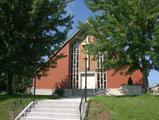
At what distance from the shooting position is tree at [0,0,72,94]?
26.5 m

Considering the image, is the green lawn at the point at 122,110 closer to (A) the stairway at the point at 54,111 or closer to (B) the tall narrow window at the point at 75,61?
(A) the stairway at the point at 54,111

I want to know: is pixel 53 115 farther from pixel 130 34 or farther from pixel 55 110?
pixel 130 34

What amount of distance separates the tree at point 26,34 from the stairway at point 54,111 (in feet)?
16.5

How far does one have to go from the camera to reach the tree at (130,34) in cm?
2672

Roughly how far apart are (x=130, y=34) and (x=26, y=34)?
6.95 m

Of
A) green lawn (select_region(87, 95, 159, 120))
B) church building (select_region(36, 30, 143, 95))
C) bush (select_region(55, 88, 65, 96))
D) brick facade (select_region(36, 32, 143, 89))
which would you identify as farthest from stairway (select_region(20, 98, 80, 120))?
brick facade (select_region(36, 32, 143, 89))

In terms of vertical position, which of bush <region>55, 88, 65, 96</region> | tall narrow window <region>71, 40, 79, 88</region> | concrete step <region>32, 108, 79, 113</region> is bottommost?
concrete step <region>32, 108, 79, 113</region>

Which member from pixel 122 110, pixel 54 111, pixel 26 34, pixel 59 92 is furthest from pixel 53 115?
pixel 59 92

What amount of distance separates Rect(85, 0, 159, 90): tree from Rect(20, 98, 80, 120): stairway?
6.25 meters

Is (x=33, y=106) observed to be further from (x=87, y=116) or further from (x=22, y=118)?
(x=87, y=116)

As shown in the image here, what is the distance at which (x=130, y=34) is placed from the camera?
26844 millimetres

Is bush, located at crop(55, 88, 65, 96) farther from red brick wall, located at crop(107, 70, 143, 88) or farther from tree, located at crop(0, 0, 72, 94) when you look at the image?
tree, located at crop(0, 0, 72, 94)

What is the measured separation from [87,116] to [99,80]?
849 inches

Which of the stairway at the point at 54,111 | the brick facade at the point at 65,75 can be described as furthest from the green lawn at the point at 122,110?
the brick facade at the point at 65,75
